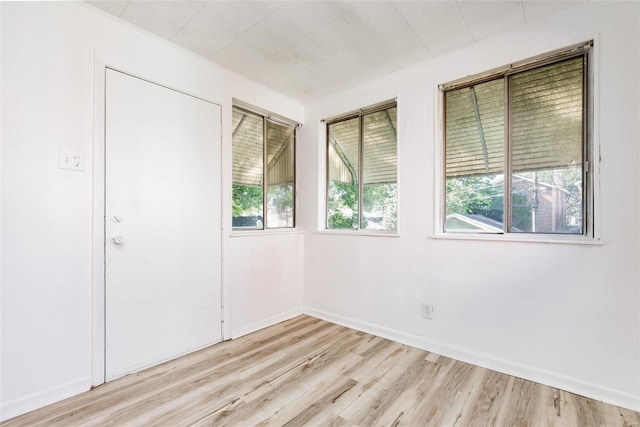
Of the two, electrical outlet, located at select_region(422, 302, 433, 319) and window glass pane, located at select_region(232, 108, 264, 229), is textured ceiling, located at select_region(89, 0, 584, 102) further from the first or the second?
electrical outlet, located at select_region(422, 302, 433, 319)

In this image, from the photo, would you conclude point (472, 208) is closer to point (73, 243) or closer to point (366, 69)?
point (366, 69)

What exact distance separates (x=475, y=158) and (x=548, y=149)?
470mm

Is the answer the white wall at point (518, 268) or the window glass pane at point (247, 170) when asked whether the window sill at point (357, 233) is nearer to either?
the white wall at point (518, 268)

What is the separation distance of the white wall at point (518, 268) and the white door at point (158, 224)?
1.36 metres

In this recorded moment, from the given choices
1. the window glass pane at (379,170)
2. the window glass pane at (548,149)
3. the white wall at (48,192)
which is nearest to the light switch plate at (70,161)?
the white wall at (48,192)

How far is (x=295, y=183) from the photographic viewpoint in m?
3.52

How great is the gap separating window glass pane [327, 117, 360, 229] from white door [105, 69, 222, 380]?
4.21 feet

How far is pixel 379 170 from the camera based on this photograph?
2969 millimetres

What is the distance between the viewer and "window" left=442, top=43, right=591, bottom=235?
199 cm

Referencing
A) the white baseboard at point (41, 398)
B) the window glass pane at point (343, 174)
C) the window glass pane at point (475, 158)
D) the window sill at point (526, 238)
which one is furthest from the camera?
the window glass pane at point (343, 174)

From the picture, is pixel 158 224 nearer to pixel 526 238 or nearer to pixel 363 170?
pixel 363 170

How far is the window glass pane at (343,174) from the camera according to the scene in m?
3.16


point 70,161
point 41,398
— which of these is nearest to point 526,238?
point 70,161

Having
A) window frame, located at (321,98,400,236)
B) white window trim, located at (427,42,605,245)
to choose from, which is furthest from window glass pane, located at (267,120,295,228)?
white window trim, located at (427,42,605,245)
